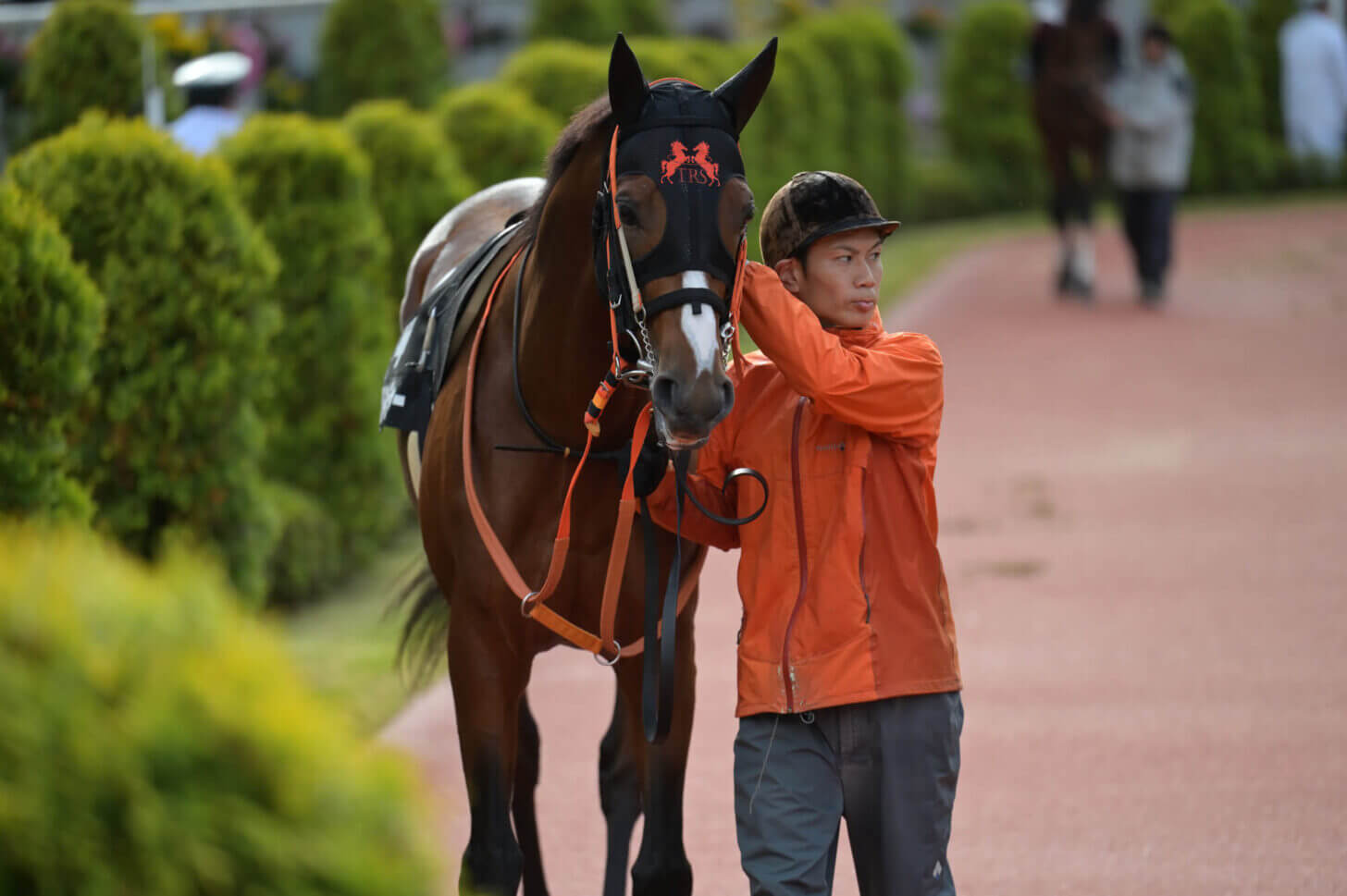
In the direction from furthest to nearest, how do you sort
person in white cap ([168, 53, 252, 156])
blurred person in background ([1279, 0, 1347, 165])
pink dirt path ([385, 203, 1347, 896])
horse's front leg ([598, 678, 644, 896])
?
blurred person in background ([1279, 0, 1347, 165])
person in white cap ([168, 53, 252, 156])
pink dirt path ([385, 203, 1347, 896])
horse's front leg ([598, 678, 644, 896])

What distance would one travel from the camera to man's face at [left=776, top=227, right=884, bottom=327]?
2.91 metres

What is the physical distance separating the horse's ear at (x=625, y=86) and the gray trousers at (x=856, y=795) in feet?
3.84

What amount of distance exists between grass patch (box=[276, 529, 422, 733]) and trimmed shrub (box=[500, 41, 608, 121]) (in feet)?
12.6

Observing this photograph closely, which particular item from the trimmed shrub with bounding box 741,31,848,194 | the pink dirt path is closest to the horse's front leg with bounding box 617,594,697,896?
the pink dirt path

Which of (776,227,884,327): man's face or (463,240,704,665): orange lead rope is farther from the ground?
(776,227,884,327): man's face

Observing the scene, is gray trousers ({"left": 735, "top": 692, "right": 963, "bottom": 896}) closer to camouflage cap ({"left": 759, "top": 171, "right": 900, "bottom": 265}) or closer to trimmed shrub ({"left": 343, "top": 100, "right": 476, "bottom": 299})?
camouflage cap ({"left": 759, "top": 171, "right": 900, "bottom": 265})

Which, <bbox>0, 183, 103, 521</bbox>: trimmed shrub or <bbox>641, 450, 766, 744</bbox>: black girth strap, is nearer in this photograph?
<bbox>641, 450, 766, 744</bbox>: black girth strap

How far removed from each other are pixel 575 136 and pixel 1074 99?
1116 cm

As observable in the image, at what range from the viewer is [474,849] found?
3291mm

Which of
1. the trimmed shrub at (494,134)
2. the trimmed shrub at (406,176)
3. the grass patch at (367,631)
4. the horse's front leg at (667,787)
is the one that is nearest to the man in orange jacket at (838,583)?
the horse's front leg at (667,787)

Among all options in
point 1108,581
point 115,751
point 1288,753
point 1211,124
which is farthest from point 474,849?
point 1211,124

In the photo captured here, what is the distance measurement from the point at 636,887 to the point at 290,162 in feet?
15.9

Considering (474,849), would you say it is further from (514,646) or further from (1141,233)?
(1141,233)

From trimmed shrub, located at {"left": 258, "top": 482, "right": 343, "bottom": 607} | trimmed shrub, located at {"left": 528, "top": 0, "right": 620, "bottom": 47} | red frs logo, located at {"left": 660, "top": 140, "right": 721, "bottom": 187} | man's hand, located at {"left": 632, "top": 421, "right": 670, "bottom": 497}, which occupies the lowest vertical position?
trimmed shrub, located at {"left": 258, "top": 482, "right": 343, "bottom": 607}
